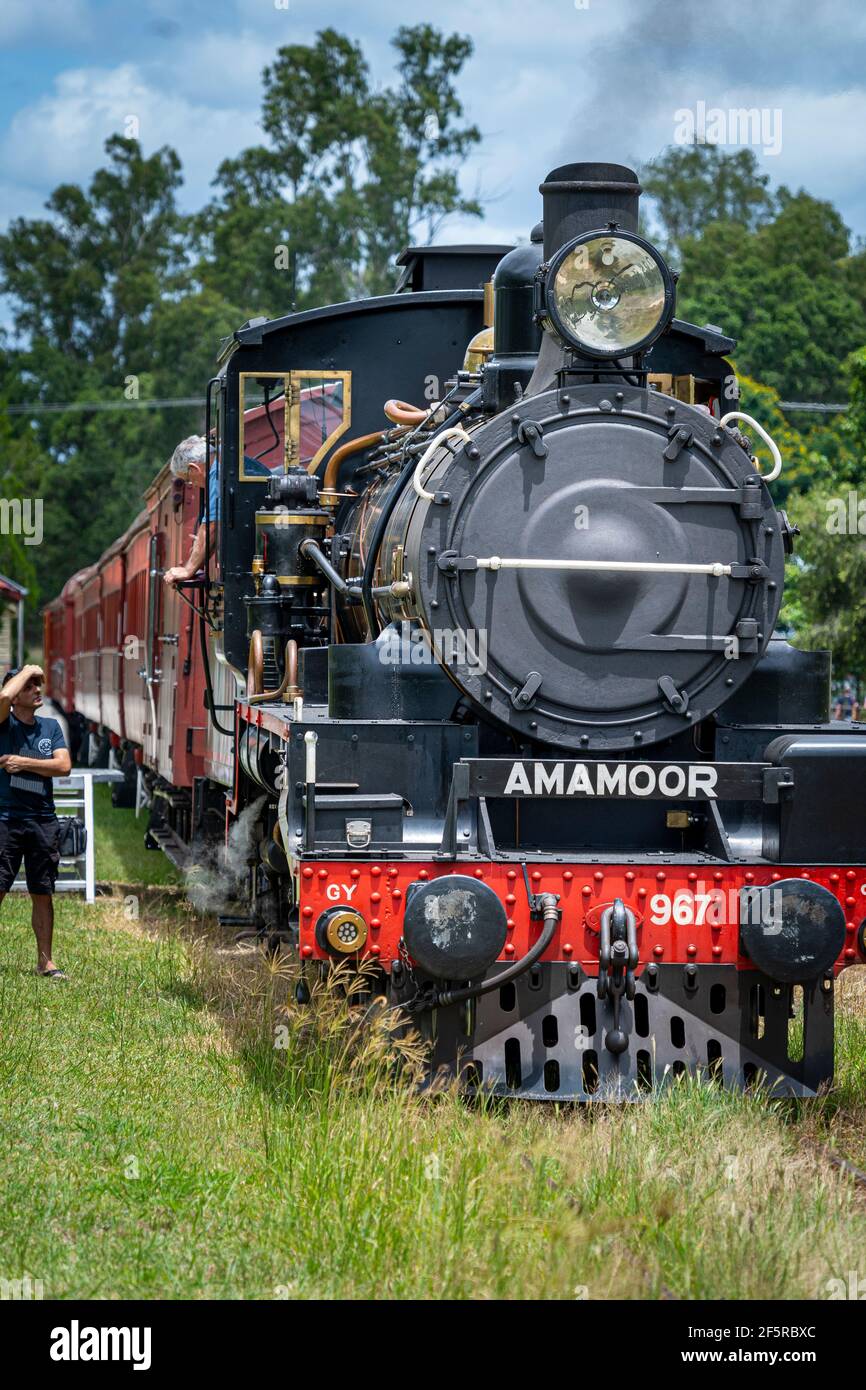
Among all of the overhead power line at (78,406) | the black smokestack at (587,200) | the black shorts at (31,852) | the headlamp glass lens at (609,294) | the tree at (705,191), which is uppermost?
the tree at (705,191)

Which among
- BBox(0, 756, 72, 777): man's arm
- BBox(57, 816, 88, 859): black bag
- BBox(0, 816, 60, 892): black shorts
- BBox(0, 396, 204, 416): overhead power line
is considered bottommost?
BBox(57, 816, 88, 859): black bag

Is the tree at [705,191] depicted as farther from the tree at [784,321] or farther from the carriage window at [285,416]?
the carriage window at [285,416]

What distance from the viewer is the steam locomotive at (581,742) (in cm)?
564

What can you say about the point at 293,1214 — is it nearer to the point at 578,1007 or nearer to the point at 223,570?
the point at 578,1007

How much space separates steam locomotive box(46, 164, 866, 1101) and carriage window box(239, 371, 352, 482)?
1.30 meters

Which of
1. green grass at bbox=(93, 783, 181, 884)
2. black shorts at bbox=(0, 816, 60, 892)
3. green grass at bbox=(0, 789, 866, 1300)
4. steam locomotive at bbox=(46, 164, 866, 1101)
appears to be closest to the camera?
green grass at bbox=(0, 789, 866, 1300)

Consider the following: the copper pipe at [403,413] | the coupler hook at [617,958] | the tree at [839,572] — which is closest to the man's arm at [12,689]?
the copper pipe at [403,413]

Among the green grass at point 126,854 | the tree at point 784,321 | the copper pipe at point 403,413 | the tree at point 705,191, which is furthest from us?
the tree at point 705,191

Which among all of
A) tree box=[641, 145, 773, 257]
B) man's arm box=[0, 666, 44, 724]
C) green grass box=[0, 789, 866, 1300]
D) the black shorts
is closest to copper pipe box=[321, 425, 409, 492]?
man's arm box=[0, 666, 44, 724]

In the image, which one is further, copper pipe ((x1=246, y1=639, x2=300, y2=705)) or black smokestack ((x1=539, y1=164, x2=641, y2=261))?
copper pipe ((x1=246, y1=639, x2=300, y2=705))

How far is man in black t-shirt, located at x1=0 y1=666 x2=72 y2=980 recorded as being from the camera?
839 cm

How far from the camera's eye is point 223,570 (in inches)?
327

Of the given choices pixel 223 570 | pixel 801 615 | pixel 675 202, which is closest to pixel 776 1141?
pixel 223 570

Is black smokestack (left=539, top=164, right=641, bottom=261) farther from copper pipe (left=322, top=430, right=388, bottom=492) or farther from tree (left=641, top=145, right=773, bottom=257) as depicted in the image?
tree (left=641, top=145, right=773, bottom=257)
